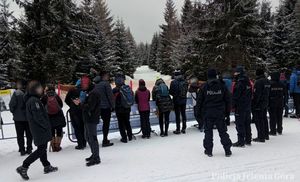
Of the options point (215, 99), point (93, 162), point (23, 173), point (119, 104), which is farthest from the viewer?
point (119, 104)

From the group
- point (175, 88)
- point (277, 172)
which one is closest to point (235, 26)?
point (175, 88)

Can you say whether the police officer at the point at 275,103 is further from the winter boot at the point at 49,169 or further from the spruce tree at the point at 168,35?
the spruce tree at the point at 168,35

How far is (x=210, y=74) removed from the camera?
7.36 metres

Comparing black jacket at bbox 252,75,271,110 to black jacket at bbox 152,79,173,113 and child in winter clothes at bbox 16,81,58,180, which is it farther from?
child in winter clothes at bbox 16,81,58,180

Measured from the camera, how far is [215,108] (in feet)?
24.0

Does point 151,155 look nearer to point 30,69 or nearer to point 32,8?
point 30,69

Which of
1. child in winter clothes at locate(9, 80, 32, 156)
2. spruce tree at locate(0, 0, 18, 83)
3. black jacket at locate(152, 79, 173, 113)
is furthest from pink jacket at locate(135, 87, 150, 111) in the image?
spruce tree at locate(0, 0, 18, 83)

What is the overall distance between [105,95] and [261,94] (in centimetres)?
427

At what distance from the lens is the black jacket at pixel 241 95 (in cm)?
819

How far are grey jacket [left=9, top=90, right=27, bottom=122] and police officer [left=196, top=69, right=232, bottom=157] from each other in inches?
188

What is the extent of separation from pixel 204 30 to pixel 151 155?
1913cm

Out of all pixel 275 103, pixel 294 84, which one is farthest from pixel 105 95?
pixel 294 84

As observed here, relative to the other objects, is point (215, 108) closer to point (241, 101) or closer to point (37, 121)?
point (241, 101)

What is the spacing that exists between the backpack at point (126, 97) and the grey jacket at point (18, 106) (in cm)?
272
